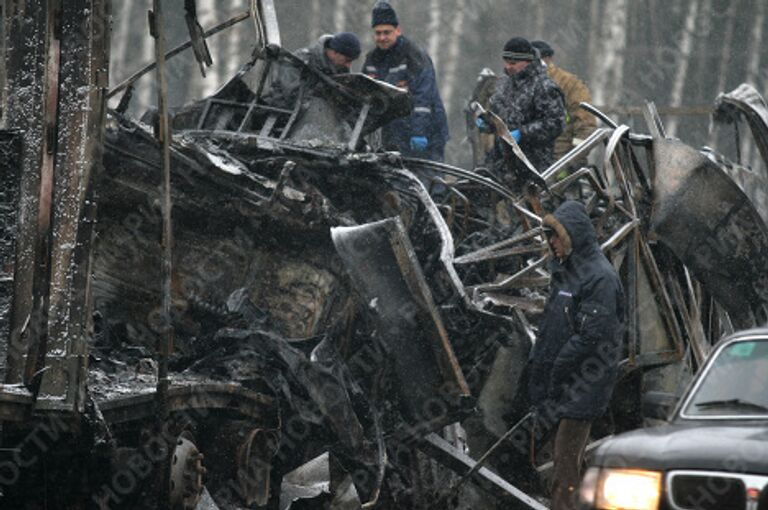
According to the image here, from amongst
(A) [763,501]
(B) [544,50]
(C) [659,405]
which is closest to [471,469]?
→ (C) [659,405]

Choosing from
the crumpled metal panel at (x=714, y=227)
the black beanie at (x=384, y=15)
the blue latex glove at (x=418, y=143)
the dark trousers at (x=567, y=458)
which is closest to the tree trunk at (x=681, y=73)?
the blue latex glove at (x=418, y=143)

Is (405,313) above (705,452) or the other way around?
the other way around

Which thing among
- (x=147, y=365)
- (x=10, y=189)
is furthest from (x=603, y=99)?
(x=10, y=189)

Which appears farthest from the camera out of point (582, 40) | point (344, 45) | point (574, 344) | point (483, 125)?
point (582, 40)

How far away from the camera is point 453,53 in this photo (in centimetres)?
2531

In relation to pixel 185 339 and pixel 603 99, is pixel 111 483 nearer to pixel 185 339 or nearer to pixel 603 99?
pixel 185 339

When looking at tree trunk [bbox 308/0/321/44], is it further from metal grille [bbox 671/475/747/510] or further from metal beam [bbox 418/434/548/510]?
metal grille [bbox 671/475/747/510]

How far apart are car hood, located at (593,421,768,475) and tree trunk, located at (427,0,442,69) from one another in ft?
68.5

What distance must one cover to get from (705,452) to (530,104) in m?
6.58

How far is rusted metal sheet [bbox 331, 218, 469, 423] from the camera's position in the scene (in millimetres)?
7457

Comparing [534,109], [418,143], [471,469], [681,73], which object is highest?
[534,109]

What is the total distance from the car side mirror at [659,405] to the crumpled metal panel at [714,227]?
5042mm

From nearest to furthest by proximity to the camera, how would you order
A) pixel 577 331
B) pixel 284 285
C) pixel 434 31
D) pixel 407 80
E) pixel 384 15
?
1. pixel 577 331
2. pixel 284 285
3. pixel 384 15
4. pixel 407 80
5. pixel 434 31

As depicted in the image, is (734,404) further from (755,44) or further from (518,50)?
(755,44)
